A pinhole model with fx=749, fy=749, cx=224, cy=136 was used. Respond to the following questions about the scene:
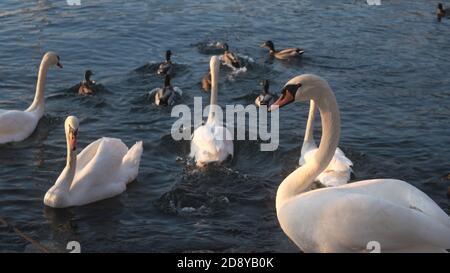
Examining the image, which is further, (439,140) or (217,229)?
(439,140)

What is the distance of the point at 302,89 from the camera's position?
27.3 feet

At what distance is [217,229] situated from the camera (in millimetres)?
10406

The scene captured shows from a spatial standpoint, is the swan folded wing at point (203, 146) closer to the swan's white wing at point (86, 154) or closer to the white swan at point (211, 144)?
the white swan at point (211, 144)

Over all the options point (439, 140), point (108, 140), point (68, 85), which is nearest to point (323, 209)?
point (108, 140)

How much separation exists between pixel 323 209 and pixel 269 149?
5.65m

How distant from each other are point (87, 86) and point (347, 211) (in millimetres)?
9436

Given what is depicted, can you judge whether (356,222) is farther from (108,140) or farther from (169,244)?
(108,140)

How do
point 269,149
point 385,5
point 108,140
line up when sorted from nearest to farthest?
point 108,140, point 269,149, point 385,5

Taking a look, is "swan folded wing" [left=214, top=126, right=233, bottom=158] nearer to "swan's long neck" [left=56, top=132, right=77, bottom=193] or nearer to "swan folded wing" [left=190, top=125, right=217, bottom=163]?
"swan folded wing" [left=190, top=125, right=217, bottom=163]

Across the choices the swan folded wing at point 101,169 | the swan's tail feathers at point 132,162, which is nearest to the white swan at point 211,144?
the swan's tail feathers at point 132,162

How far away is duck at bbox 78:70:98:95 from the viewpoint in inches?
628

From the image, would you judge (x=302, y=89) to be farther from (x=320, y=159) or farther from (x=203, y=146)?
(x=203, y=146)

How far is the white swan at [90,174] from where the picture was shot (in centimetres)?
1095

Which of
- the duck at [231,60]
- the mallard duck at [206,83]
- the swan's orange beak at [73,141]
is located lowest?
the mallard duck at [206,83]
